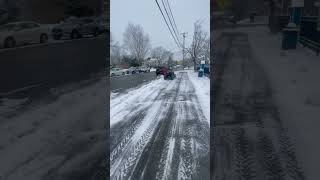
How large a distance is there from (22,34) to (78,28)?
66cm

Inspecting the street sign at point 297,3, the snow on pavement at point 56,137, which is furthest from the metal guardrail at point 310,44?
the snow on pavement at point 56,137

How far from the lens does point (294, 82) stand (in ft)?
12.4

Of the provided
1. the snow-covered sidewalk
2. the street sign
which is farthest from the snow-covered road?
the street sign

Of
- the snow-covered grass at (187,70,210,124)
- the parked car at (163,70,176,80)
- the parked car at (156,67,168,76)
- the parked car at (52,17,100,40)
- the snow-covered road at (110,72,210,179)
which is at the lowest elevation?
the snow-covered road at (110,72,210,179)

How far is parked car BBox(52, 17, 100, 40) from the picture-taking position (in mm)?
4398

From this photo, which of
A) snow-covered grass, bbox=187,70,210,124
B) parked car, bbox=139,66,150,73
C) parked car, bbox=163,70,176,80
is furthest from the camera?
parked car, bbox=163,70,176,80

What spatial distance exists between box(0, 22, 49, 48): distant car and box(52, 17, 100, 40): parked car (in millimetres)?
187

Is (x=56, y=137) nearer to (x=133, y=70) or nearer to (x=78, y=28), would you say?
(x=78, y=28)

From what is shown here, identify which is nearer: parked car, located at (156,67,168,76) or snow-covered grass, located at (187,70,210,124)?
snow-covered grass, located at (187,70,210,124)

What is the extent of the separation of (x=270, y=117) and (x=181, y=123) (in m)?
2.20

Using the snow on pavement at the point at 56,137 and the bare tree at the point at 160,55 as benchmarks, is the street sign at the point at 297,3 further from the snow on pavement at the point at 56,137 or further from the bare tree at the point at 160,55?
the bare tree at the point at 160,55

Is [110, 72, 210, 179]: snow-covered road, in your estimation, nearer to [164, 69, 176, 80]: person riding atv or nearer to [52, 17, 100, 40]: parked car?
[164, 69, 176, 80]: person riding atv

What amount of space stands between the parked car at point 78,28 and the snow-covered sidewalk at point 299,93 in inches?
72.0

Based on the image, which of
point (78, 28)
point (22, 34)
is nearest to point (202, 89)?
point (78, 28)
